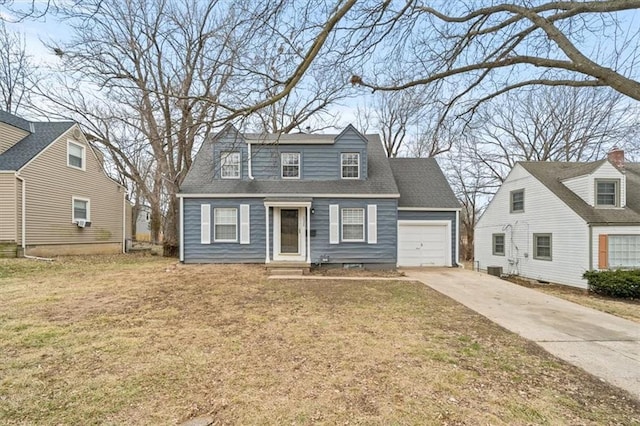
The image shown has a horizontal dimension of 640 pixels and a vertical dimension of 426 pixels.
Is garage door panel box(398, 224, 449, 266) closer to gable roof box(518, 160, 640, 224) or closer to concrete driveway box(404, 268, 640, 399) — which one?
concrete driveway box(404, 268, 640, 399)

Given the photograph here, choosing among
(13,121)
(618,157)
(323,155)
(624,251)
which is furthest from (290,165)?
(618,157)

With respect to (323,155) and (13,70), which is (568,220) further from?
Result: (13,70)

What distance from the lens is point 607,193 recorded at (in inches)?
493

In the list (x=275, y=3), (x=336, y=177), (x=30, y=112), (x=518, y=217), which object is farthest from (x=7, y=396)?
(x=30, y=112)

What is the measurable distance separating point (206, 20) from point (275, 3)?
10587 mm

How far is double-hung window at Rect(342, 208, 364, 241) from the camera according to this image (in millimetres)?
11609

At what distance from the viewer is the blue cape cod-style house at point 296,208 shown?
11500 millimetres

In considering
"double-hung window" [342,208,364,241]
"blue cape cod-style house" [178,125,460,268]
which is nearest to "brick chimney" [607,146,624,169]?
"blue cape cod-style house" [178,125,460,268]

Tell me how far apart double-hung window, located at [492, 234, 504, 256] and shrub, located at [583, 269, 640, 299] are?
4.86 m

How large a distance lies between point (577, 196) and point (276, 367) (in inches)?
594

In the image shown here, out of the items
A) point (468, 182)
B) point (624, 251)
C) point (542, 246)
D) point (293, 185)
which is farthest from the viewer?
point (468, 182)

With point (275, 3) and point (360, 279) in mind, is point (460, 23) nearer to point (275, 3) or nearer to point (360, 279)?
point (275, 3)

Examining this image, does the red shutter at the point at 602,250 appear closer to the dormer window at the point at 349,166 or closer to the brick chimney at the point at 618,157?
the brick chimney at the point at 618,157

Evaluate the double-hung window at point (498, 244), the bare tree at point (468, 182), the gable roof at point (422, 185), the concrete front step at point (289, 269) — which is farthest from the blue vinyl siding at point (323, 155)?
the bare tree at point (468, 182)
